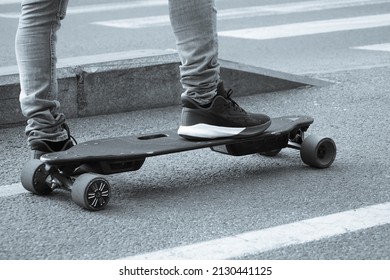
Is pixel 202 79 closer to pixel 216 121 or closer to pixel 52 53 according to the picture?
pixel 216 121

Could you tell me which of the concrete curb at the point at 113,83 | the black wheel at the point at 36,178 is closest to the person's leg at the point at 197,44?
the black wheel at the point at 36,178

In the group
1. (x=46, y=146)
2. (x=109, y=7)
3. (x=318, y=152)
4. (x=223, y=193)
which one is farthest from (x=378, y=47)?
(x=46, y=146)

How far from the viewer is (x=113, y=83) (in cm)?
603

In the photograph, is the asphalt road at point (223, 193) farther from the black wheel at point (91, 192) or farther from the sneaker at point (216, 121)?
the sneaker at point (216, 121)

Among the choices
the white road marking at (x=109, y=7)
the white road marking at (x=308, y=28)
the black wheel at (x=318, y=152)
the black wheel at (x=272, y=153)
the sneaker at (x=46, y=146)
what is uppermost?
the sneaker at (x=46, y=146)

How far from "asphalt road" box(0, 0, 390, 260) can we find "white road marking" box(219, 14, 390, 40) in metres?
2.58

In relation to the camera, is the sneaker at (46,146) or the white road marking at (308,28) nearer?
the sneaker at (46,146)

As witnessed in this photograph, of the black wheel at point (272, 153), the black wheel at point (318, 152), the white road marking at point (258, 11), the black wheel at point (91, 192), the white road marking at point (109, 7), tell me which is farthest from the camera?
the white road marking at point (109, 7)

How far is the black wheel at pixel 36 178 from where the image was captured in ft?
13.4

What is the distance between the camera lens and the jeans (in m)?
4.16

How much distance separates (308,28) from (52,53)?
6.05 meters

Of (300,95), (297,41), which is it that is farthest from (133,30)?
(300,95)
